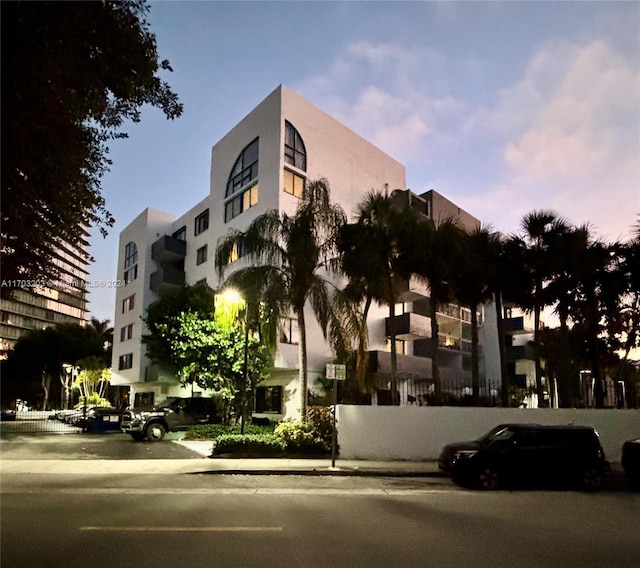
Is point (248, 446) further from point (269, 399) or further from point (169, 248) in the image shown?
point (169, 248)

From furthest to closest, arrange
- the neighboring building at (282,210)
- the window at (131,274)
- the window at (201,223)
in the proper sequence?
the window at (131,274) → the window at (201,223) → the neighboring building at (282,210)

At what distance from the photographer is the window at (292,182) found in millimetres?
27119

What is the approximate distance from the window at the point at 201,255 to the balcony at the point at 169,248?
2.01m

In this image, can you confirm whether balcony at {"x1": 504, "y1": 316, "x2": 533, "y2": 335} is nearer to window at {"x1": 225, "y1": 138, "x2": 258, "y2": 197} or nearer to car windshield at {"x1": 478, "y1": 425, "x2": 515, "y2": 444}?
window at {"x1": 225, "y1": 138, "x2": 258, "y2": 197}

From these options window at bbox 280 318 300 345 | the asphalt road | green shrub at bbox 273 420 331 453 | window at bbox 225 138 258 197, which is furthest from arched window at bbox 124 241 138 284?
the asphalt road

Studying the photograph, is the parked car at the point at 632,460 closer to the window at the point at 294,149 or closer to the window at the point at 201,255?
the window at the point at 294,149

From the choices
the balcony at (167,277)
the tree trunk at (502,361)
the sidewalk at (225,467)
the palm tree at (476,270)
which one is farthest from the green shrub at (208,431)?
the balcony at (167,277)

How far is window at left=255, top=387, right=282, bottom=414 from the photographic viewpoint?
27531mm

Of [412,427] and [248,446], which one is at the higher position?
[412,427]

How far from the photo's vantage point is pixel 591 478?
12844 millimetres

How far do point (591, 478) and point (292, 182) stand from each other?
1894cm

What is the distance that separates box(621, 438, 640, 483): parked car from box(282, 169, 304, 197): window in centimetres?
1771

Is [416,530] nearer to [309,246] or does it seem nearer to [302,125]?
[309,246]

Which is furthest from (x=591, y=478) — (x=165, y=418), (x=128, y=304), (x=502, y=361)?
(x=128, y=304)
